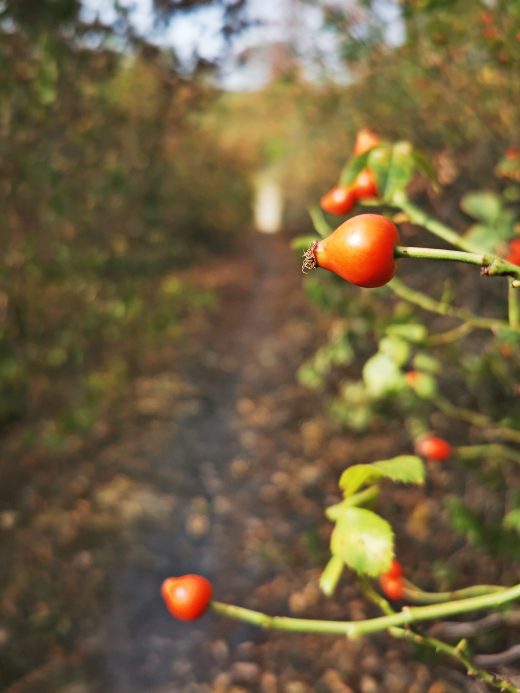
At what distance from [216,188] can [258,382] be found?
22.2ft

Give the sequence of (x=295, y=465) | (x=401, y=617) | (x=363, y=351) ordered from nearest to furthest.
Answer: (x=401, y=617)
(x=295, y=465)
(x=363, y=351)

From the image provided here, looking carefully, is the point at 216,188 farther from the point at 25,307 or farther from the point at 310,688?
the point at 310,688

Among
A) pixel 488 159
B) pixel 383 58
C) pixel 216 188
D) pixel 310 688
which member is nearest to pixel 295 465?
pixel 310 688

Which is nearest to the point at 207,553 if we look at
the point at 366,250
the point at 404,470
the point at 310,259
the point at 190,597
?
the point at 190,597

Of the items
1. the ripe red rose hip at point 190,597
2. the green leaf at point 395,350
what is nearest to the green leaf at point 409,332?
the green leaf at point 395,350

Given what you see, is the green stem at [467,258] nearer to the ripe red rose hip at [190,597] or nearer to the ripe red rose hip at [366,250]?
the ripe red rose hip at [366,250]

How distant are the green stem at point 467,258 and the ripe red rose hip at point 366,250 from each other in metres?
0.02

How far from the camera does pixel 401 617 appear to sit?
788mm

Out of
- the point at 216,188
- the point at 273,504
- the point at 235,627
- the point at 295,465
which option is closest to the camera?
the point at 235,627

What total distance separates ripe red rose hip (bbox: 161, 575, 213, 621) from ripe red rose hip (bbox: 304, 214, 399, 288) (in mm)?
528

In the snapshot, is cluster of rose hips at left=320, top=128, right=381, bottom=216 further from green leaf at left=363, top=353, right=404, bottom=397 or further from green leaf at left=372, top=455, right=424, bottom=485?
green leaf at left=363, top=353, right=404, bottom=397

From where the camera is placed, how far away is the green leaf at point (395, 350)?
160 cm

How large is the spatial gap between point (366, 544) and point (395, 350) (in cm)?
83

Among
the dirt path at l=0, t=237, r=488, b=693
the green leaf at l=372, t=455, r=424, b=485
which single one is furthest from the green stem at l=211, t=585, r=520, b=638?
the dirt path at l=0, t=237, r=488, b=693
